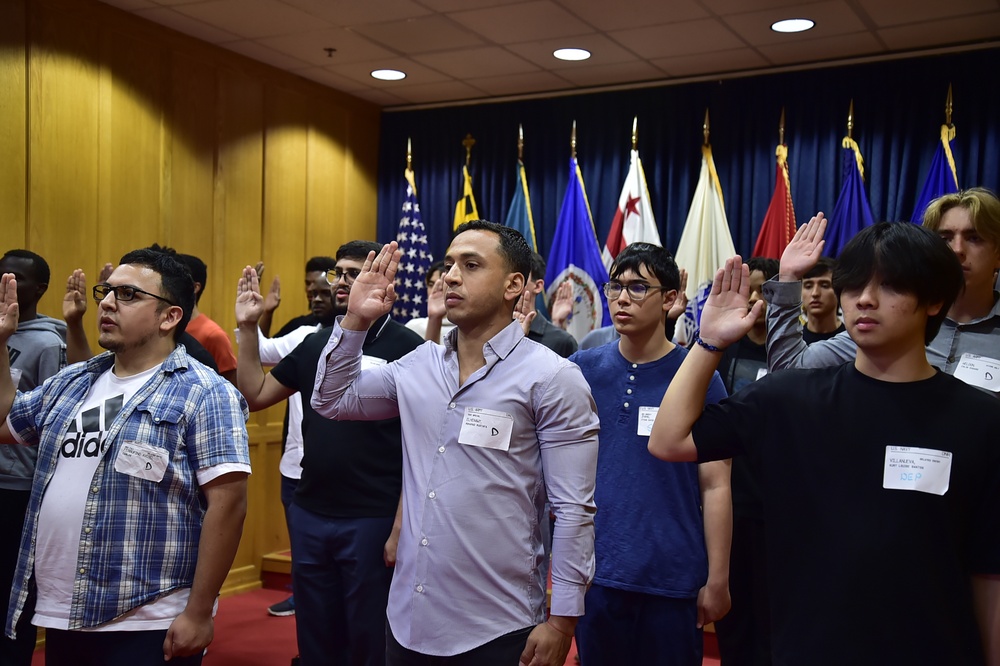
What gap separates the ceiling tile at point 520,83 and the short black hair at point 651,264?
3457 mm

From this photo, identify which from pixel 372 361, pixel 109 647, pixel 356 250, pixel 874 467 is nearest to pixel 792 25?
pixel 356 250

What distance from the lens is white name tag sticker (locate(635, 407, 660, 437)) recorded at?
238 cm

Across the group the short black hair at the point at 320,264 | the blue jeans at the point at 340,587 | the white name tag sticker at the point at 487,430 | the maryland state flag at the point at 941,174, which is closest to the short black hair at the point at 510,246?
the white name tag sticker at the point at 487,430

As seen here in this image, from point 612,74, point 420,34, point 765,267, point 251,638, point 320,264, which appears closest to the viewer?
point 765,267

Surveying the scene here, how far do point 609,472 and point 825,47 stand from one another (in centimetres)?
372

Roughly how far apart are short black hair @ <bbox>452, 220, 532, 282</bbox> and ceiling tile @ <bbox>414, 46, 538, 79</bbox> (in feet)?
11.2

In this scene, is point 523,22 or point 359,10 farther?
point 523,22

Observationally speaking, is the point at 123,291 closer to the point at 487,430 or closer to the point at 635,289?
the point at 487,430

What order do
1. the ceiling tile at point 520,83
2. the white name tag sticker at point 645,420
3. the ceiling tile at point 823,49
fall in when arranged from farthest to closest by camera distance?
1. the ceiling tile at point 520,83
2. the ceiling tile at point 823,49
3. the white name tag sticker at point 645,420

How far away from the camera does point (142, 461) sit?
204 centimetres

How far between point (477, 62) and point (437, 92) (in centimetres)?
78

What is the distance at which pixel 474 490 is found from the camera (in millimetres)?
1941

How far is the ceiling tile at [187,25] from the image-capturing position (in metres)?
4.79

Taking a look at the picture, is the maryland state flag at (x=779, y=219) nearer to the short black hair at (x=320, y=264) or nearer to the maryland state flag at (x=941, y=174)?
the maryland state flag at (x=941, y=174)
